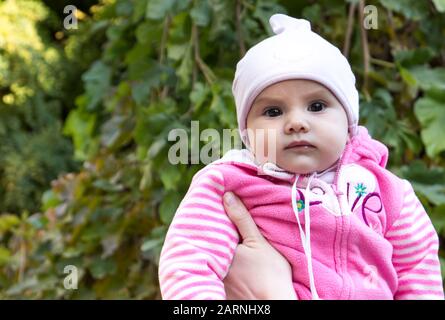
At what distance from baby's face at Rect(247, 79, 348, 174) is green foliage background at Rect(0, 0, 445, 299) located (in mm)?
934

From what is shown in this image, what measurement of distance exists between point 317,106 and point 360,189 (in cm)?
14

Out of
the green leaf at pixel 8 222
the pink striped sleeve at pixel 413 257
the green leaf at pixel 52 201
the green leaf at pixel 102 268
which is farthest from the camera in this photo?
the green leaf at pixel 8 222

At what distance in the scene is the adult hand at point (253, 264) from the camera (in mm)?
1227

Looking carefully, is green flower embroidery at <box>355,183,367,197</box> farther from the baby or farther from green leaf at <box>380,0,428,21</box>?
green leaf at <box>380,0,428,21</box>

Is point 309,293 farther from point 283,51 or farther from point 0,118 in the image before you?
point 0,118

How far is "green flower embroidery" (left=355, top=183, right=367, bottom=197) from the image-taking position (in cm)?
126

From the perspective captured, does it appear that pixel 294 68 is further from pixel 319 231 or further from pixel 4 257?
pixel 4 257

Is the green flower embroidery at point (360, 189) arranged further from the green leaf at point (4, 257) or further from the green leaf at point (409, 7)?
the green leaf at point (4, 257)

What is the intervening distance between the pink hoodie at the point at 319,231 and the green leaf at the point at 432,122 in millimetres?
969

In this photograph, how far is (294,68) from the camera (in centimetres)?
122

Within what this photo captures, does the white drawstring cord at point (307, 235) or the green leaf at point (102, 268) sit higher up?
the white drawstring cord at point (307, 235)

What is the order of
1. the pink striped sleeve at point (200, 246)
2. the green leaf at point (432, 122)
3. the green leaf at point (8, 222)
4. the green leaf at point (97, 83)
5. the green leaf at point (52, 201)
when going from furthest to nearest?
1. the green leaf at point (8, 222)
2. the green leaf at point (52, 201)
3. the green leaf at point (97, 83)
4. the green leaf at point (432, 122)
5. the pink striped sleeve at point (200, 246)

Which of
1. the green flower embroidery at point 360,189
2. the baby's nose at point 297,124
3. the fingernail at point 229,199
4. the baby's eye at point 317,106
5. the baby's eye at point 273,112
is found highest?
the baby's eye at point 317,106

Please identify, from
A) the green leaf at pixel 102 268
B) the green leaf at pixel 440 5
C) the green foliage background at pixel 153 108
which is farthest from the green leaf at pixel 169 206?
the green leaf at pixel 440 5
